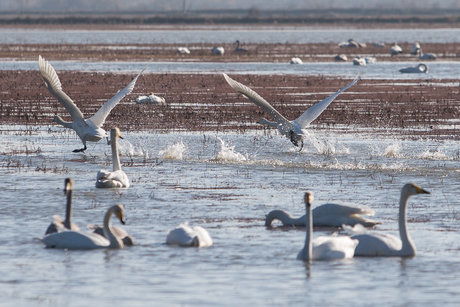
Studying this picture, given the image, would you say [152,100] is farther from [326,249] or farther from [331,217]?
[326,249]

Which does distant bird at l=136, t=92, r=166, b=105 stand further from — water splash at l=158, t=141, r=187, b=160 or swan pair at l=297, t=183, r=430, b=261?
swan pair at l=297, t=183, r=430, b=261

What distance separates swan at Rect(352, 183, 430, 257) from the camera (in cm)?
1034

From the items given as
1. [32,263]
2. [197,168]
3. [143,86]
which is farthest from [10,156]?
[143,86]

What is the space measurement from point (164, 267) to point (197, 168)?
6.91 metres

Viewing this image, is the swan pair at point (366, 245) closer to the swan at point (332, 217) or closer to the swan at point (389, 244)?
the swan at point (389, 244)

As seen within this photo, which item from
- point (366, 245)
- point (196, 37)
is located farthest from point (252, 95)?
point (196, 37)

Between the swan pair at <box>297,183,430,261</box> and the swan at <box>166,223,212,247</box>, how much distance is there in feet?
3.49

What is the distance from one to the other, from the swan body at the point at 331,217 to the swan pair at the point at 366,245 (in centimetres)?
114

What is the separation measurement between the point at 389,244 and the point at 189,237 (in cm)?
192

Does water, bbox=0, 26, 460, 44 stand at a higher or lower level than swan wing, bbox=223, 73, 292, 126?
higher

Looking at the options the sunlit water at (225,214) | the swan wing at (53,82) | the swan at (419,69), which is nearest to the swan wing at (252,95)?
the sunlit water at (225,214)

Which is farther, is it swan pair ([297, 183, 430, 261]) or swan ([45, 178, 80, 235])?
swan ([45, 178, 80, 235])

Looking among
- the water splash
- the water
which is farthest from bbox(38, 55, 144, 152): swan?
the water

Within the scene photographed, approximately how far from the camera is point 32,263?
1017 cm
